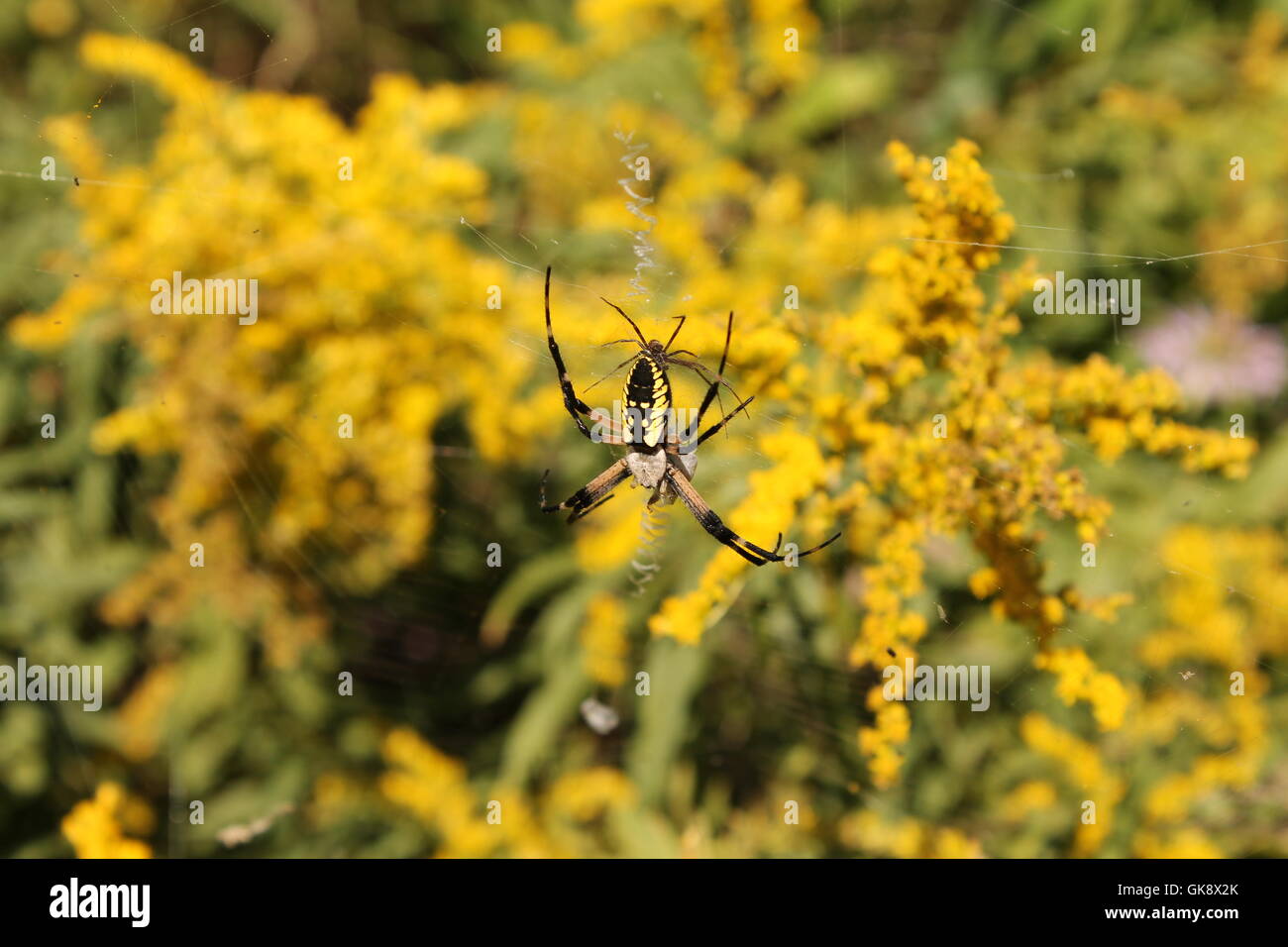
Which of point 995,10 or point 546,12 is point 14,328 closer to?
point 546,12

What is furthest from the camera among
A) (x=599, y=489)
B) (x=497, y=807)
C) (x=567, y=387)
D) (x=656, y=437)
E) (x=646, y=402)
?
(x=497, y=807)

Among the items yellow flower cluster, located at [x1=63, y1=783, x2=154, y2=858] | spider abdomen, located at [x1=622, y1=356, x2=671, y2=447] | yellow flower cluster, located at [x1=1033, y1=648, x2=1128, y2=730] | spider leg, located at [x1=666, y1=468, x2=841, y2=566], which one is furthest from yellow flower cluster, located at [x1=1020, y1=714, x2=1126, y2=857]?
yellow flower cluster, located at [x1=63, y1=783, x2=154, y2=858]

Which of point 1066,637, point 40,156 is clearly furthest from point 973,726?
point 40,156

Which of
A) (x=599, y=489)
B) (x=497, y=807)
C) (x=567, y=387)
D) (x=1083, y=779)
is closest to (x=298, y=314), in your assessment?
(x=567, y=387)

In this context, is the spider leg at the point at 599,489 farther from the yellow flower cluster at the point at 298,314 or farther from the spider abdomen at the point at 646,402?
the yellow flower cluster at the point at 298,314

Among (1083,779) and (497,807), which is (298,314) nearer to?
(497,807)

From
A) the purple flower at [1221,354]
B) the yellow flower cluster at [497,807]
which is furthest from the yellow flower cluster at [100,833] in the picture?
the purple flower at [1221,354]

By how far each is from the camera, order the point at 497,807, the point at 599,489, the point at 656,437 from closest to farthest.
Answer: the point at 656,437
the point at 599,489
the point at 497,807
